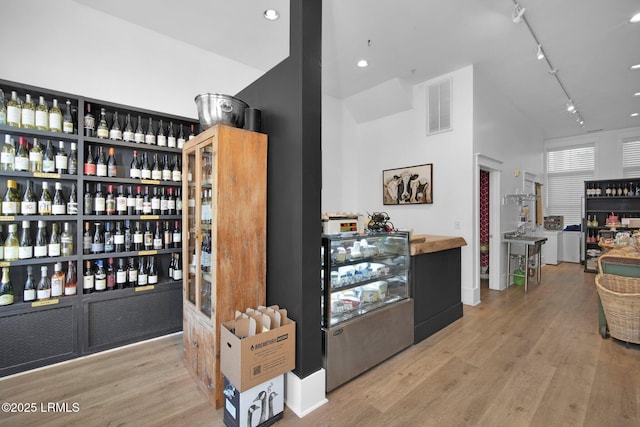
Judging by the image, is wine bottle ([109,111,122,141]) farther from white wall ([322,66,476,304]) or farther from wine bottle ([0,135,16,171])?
white wall ([322,66,476,304])

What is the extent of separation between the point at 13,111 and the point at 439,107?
16.1 ft

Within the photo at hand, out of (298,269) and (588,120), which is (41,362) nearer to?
(298,269)

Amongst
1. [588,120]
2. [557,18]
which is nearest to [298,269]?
[557,18]

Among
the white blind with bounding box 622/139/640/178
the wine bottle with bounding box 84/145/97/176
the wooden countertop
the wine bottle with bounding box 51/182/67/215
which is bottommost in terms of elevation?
the wooden countertop

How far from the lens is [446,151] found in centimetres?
442

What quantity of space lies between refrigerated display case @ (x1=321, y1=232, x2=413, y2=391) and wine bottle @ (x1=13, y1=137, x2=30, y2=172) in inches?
98.8

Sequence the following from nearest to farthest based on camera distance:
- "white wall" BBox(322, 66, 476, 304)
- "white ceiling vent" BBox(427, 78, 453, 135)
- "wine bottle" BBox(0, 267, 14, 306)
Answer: "wine bottle" BBox(0, 267, 14, 306)
"white wall" BBox(322, 66, 476, 304)
"white ceiling vent" BBox(427, 78, 453, 135)

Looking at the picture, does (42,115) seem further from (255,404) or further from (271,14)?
(255,404)

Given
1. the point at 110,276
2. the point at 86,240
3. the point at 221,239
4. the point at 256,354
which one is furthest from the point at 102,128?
the point at 256,354

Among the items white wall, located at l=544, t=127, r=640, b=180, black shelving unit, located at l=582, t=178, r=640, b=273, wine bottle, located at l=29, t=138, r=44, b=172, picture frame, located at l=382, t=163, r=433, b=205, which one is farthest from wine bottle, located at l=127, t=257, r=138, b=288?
white wall, located at l=544, t=127, r=640, b=180

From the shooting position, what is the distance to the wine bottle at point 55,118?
2.45 meters

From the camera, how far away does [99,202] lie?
8.75 feet

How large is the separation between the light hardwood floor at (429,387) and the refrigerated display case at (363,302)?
174mm

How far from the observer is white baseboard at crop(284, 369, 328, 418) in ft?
6.13
